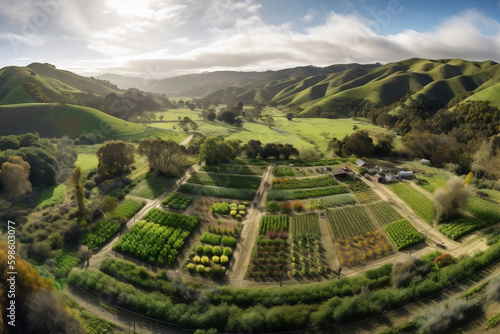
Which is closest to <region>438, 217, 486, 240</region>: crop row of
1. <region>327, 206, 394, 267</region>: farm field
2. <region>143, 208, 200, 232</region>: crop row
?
<region>327, 206, 394, 267</region>: farm field

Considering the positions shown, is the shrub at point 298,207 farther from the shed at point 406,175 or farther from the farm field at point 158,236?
the shed at point 406,175

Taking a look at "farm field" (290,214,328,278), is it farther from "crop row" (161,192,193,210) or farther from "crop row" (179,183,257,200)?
"crop row" (161,192,193,210)

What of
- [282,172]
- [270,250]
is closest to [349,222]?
[270,250]

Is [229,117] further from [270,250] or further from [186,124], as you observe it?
[270,250]

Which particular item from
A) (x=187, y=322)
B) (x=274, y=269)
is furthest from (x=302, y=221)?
(x=187, y=322)

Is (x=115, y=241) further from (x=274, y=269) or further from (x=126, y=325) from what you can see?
(x=274, y=269)

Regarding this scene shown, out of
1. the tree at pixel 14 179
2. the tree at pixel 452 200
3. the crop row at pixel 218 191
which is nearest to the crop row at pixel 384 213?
the tree at pixel 452 200
